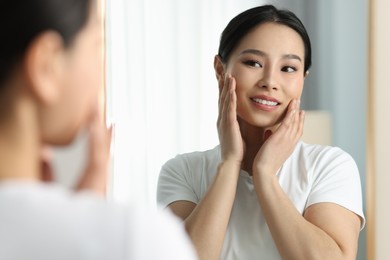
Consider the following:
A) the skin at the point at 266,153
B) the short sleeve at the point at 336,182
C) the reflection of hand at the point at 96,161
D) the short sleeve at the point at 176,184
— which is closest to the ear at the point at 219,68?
the skin at the point at 266,153

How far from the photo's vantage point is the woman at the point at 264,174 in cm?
171

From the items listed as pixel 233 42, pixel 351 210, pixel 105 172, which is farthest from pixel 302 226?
pixel 105 172

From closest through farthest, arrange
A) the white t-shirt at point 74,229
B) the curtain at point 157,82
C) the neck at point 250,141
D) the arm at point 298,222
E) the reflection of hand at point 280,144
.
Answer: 1. the white t-shirt at point 74,229
2. the arm at point 298,222
3. the reflection of hand at point 280,144
4. the neck at point 250,141
5. the curtain at point 157,82

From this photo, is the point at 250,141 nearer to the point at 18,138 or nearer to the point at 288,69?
the point at 288,69

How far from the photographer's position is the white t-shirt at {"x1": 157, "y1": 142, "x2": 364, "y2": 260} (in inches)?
69.3

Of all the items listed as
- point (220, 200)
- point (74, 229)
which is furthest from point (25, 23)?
point (220, 200)

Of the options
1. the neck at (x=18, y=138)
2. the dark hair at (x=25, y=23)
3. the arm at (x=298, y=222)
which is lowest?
the arm at (x=298, y=222)

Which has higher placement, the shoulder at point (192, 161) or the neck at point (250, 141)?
the neck at point (250, 141)

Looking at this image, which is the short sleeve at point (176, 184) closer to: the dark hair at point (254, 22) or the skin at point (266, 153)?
the skin at point (266, 153)

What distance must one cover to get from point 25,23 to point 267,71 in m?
1.34

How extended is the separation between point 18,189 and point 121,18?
292 centimetres

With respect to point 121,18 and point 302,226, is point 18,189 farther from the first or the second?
point 121,18

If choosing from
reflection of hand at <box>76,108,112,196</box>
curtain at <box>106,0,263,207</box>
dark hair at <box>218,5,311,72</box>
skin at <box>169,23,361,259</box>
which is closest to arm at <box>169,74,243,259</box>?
skin at <box>169,23,361,259</box>

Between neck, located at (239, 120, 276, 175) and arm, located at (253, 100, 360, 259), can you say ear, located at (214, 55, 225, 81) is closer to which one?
neck, located at (239, 120, 276, 175)
